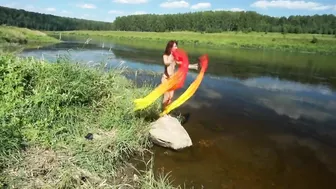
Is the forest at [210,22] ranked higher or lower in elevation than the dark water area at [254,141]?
higher

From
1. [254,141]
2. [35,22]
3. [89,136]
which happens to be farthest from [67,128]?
[35,22]

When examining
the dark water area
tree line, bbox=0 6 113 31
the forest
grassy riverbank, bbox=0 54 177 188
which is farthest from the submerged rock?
tree line, bbox=0 6 113 31

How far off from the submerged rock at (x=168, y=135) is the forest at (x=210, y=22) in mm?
102856

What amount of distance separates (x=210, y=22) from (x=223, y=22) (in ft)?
25.2

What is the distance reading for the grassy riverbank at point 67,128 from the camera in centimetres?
590

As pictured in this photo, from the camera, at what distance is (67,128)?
7.46 m

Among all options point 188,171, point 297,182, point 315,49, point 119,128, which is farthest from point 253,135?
point 315,49

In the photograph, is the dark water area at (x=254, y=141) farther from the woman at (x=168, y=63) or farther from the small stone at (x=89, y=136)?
the small stone at (x=89, y=136)

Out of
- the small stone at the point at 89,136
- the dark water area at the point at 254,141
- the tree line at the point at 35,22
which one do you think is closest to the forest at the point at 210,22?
the tree line at the point at 35,22

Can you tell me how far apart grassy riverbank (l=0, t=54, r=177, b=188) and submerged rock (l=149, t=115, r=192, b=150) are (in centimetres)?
30

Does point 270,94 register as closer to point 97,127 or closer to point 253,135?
point 253,135

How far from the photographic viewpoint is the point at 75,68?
8.93m

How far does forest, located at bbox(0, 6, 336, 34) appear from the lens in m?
112

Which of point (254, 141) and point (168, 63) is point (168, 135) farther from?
point (254, 141)
